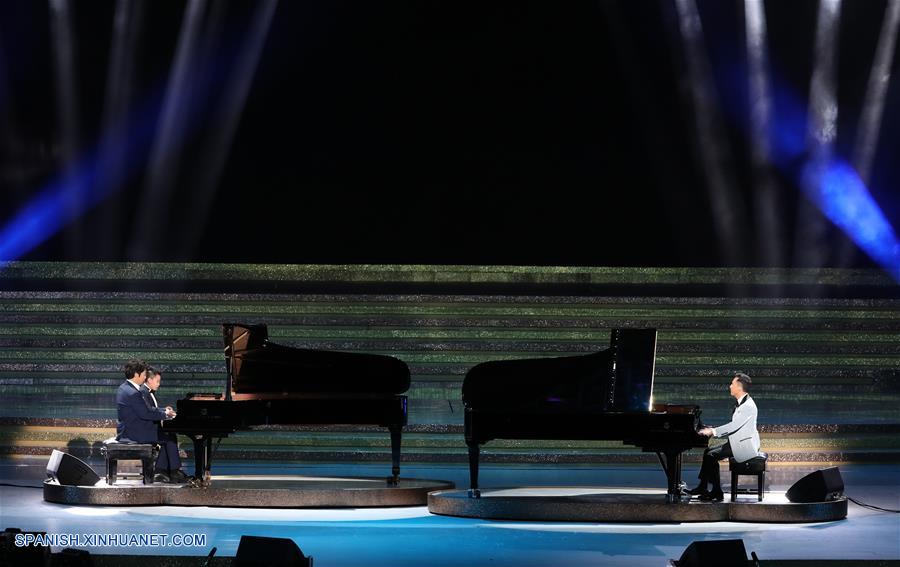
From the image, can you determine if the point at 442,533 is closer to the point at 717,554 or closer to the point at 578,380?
the point at 578,380

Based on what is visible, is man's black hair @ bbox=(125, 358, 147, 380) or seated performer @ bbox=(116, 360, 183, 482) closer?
seated performer @ bbox=(116, 360, 183, 482)

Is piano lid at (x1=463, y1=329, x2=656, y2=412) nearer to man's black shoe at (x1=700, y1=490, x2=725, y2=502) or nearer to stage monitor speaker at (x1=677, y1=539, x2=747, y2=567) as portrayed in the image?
man's black shoe at (x1=700, y1=490, x2=725, y2=502)

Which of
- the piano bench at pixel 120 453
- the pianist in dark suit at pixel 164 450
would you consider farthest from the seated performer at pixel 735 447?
the piano bench at pixel 120 453

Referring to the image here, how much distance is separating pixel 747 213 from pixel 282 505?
842 centimetres

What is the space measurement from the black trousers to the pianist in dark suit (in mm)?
3206

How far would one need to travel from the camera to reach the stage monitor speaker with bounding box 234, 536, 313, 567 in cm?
371

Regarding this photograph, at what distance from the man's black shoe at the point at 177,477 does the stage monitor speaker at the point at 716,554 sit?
4.39m

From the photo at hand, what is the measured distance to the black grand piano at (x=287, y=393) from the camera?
7.09m

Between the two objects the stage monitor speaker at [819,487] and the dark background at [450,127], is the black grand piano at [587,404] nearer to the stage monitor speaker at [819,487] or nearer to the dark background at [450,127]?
the stage monitor speaker at [819,487]

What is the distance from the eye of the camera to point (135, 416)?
24.0 ft

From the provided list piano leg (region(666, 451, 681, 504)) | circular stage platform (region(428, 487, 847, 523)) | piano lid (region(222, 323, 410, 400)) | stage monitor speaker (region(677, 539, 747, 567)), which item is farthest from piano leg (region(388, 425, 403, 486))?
stage monitor speaker (region(677, 539, 747, 567))

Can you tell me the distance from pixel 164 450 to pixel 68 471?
2.04 ft

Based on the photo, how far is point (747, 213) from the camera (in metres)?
13.8

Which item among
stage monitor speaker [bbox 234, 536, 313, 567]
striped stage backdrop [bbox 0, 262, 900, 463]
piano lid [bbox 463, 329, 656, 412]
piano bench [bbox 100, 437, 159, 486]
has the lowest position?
stage monitor speaker [bbox 234, 536, 313, 567]
